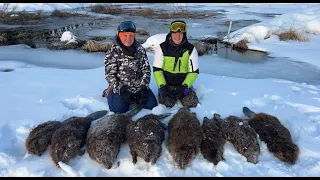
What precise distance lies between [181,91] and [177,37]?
1082 mm

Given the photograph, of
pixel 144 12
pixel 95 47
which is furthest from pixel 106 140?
pixel 144 12

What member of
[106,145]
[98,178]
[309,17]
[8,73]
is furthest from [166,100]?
[309,17]

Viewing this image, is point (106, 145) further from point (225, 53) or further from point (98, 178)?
point (225, 53)

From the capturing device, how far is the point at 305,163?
3.99 meters

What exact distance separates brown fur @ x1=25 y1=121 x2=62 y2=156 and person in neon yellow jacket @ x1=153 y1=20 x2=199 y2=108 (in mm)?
2209

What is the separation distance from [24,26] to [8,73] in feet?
37.0

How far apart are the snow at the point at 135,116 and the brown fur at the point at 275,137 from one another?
0.09 meters

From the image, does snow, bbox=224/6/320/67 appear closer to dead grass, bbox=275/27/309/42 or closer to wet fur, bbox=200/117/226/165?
dead grass, bbox=275/27/309/42

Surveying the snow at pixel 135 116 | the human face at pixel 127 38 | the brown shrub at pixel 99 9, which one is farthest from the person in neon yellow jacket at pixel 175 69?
the brown shrub at pixel 99 9

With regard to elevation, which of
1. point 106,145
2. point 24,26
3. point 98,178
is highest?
point 24,26

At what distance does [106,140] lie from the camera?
3957mm

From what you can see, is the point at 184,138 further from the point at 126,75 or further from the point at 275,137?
the point at 126,75

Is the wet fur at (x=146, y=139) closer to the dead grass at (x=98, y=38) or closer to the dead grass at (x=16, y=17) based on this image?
the dead grass at (x=98, y=38)

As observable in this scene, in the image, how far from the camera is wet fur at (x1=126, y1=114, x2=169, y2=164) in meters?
3.88
